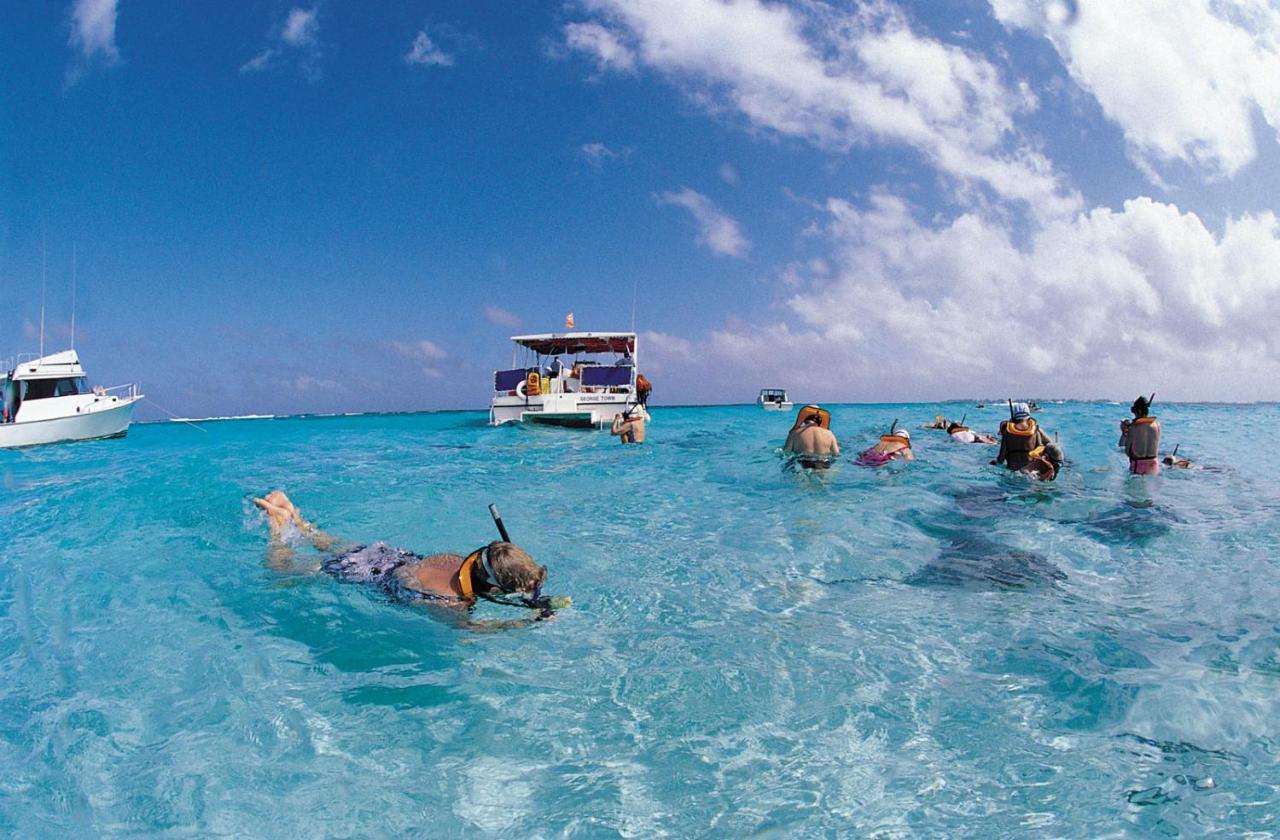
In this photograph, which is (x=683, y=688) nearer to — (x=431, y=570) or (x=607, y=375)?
(x=431, y=570)

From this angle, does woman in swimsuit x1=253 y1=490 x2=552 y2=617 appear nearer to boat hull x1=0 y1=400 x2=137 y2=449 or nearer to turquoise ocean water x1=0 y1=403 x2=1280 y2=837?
turquoise ocean water x1=0 y1=403 x2=1280 y2=837

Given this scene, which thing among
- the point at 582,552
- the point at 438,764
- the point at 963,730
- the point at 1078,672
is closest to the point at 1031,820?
the point at 963,730

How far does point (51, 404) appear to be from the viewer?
28531 mm

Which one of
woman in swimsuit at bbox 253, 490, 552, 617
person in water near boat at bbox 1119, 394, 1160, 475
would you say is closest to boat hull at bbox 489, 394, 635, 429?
person in water near boat at bbox 1119, 394, 1160, 475

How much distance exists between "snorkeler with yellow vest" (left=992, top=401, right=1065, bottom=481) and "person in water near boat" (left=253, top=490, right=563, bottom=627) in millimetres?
11269

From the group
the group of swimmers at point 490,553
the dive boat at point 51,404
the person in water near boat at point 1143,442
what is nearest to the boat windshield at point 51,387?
the dive boat at point 51,404

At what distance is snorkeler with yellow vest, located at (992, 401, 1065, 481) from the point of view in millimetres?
12320

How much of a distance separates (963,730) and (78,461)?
2784 cm

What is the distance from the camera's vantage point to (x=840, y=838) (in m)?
2.65

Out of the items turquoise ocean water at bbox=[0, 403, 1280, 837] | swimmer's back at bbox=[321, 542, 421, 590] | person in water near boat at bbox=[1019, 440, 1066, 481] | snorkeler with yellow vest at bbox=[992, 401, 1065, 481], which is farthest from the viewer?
snorkeler with yellow vest at bbox=[992, 401, 1065, 481]

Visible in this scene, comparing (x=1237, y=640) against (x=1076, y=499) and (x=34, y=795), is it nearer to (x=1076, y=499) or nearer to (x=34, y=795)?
(x=1076, y=499)

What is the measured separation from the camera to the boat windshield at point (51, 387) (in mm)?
28250

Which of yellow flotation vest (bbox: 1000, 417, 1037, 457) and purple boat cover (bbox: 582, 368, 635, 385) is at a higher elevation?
purple boat cover (bbox: 582, 368, 635, 385)

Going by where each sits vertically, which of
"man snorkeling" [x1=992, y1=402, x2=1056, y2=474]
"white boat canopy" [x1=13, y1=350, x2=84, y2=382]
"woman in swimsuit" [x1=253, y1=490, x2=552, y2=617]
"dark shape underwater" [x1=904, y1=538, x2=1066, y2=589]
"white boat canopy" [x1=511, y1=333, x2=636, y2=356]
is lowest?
"dark shape underwater" [x1=904, y1=538, x2=1066, y2=589]
